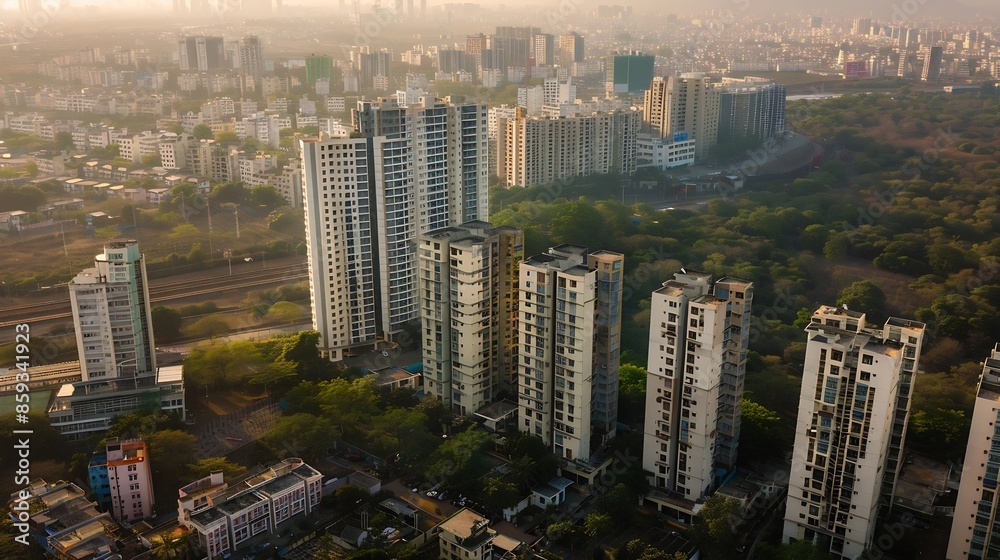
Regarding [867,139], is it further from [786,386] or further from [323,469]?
[323,469]

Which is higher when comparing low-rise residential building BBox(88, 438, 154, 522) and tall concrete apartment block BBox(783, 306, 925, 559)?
tall concrete apartment block BBox(783, 306, 925, 559)

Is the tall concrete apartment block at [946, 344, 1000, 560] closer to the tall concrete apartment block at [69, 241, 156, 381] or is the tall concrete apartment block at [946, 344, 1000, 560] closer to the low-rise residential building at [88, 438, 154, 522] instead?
the low-rise residential building at [88, 438, 154, 522]

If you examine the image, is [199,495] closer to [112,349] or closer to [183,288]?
[112,349]

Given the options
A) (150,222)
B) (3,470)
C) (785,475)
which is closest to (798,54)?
(150,222)

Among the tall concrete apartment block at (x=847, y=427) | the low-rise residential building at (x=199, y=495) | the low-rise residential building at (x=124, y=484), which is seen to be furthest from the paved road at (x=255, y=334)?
the tall concrete apartment block at (x=847, y=427)

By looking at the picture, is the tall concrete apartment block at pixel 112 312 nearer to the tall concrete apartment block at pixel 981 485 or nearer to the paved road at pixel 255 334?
the paved road at pixel 255 334

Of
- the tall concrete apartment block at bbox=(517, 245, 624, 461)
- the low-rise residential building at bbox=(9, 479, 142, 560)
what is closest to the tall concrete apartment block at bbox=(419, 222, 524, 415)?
the tall concrete apartment block at bbox=(517, 245, 624, 461)

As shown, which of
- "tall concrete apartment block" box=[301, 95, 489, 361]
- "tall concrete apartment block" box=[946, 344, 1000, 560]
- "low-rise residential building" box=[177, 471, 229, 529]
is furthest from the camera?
"tall concrete apartment block" box=[301, 95, 489, 361]

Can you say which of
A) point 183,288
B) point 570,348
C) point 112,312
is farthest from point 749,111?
point 112,312

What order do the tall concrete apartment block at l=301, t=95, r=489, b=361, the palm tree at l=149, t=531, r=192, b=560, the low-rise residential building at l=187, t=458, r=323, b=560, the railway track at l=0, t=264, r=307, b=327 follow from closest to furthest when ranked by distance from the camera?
the palm tree at l=149, t=531, r=192, b=560
the low-rise residential building at l=187, t=458, r=323, b=560
the tall concrete apartment block at l=301, t=95, r=489, b=361
the railway track at l=0, t=264, r=307, b=327
